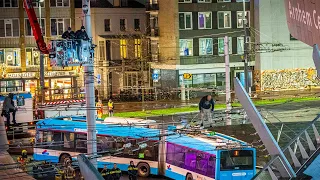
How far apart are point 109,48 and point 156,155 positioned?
3573 centimetres

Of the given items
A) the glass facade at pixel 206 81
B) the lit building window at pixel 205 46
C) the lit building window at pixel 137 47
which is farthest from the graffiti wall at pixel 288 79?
the lit building window at pixel 137 47

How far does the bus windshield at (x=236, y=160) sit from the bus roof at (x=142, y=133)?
1.33 feet

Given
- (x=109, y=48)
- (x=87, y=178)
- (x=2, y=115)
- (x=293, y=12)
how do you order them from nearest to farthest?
(x=87, y=178) → (x=293, y=12) → (x=2, y=115) → (x=109, y=48)

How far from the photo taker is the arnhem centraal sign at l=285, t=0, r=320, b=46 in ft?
61.3

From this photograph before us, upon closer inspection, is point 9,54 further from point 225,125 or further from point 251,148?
point 251,148

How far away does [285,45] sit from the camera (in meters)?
63.0

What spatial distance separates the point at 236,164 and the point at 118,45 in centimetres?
4029

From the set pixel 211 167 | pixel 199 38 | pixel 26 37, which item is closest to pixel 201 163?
pixel 211 167

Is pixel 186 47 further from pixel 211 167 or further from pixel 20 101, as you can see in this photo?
pixel 211 167

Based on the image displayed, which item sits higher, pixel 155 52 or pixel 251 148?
pixel 155 52

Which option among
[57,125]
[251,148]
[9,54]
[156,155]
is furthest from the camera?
[9,54]

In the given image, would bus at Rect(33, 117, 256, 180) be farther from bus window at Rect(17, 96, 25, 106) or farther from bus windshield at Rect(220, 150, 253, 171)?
bus window at Rect(17, 96, 25, 106)

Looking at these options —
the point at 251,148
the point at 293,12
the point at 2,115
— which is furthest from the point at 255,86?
the point at 293,12

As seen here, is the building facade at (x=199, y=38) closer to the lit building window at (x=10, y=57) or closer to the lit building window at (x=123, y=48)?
the lit building window at (x=123, y=48)
